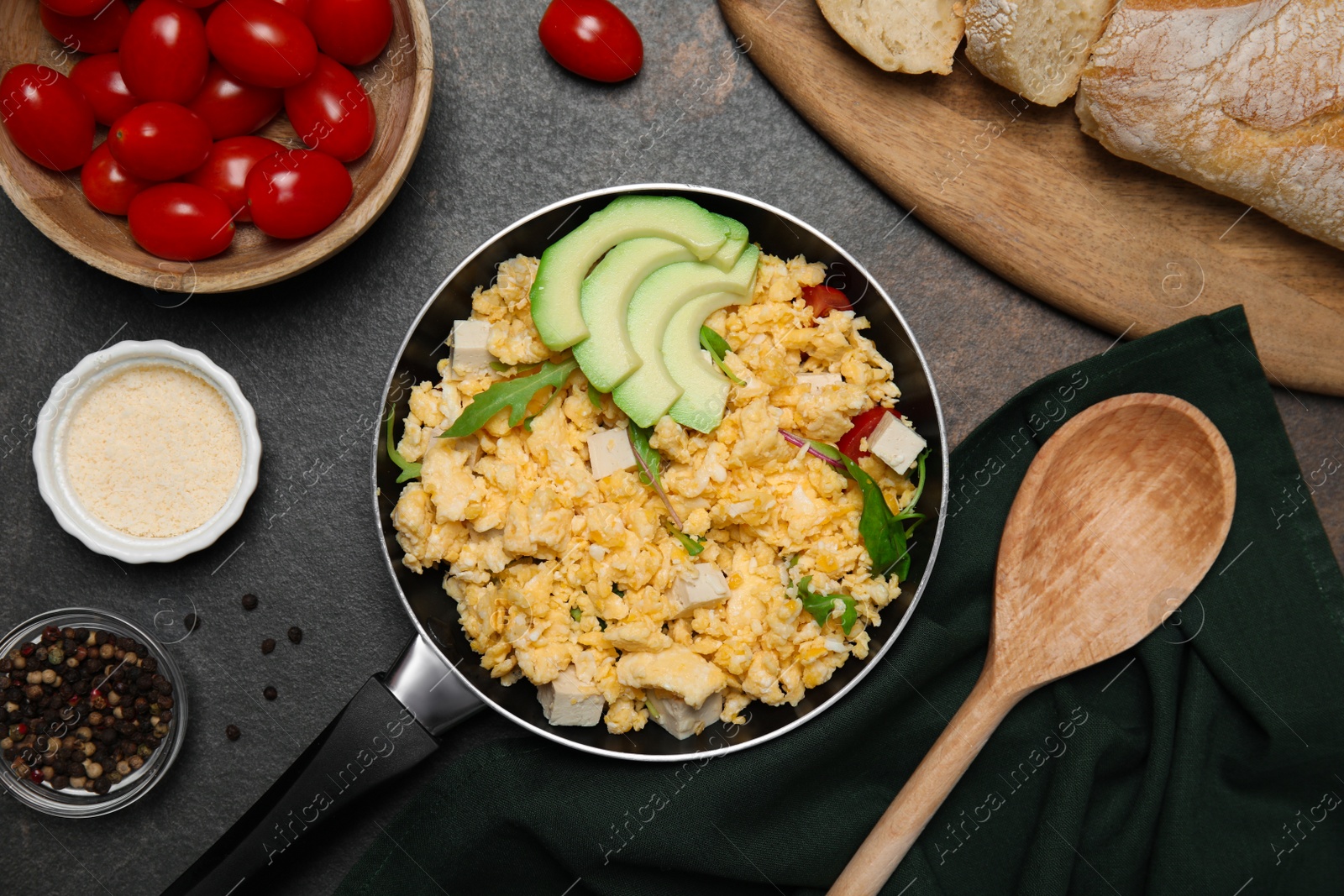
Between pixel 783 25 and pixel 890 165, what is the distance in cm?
42

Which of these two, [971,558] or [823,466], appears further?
[971,558]

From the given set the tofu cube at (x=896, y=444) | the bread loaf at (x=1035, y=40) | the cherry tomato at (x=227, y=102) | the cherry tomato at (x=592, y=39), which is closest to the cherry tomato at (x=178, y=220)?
the cherry tomato at (x=227, y=102)

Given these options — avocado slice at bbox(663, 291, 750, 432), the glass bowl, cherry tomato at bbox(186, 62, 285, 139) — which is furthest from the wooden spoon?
cherry tomato at bbox(186, 62, 285, 139)

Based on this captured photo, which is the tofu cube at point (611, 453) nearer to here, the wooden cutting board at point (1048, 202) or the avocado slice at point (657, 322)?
the avocado slice at point (657, 322)

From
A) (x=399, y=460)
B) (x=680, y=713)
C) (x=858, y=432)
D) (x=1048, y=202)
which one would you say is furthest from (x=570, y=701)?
(x=1048, y=202)

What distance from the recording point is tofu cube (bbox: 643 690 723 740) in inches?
71.3

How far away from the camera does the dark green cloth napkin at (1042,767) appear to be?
77.3 inches

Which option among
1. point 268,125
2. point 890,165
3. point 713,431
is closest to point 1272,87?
point 890,165

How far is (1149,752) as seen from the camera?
201 cm

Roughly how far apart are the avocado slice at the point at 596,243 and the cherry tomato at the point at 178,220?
76 centimetres

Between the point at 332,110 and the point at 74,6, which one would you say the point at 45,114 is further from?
the point at 332,110

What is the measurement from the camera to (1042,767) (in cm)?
203

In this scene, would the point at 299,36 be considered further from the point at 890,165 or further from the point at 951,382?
the point at 951,382

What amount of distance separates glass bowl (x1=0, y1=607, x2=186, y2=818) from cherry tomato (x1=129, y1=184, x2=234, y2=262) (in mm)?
881
